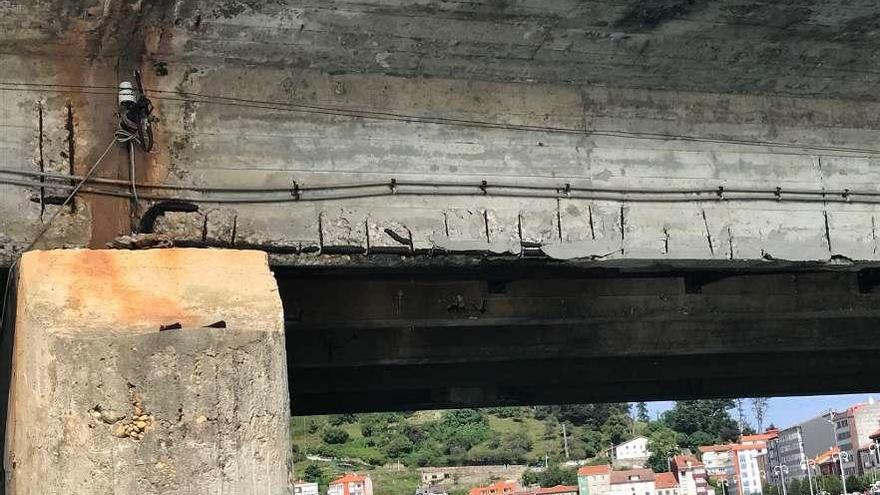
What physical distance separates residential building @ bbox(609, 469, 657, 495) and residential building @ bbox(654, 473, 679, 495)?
0.68 meters

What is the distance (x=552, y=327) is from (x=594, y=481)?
10090 cm

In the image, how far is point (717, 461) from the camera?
380 feet

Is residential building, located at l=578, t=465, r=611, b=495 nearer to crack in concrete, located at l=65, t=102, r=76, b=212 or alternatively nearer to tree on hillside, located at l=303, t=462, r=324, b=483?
tree on hillside, located at l=303, t=462, r=324, b=483

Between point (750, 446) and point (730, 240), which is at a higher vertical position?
point (730, 240)

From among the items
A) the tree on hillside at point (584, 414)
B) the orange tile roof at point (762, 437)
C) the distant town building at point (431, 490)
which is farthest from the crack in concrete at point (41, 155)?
the tree on hillside at point (584, 414)

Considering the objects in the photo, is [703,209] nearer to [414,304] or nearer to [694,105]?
[694,105]

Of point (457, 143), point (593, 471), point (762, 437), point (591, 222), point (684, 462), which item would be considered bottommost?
point (593, 471)

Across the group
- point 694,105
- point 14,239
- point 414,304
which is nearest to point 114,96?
point 14,239

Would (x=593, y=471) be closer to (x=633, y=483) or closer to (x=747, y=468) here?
(x=633, y=483)

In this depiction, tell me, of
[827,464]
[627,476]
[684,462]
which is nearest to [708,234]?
[627,476]

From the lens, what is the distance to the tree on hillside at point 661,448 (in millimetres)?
122188

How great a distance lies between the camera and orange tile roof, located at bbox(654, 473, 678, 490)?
101 m

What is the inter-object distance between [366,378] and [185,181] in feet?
14.8

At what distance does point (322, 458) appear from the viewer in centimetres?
12838
